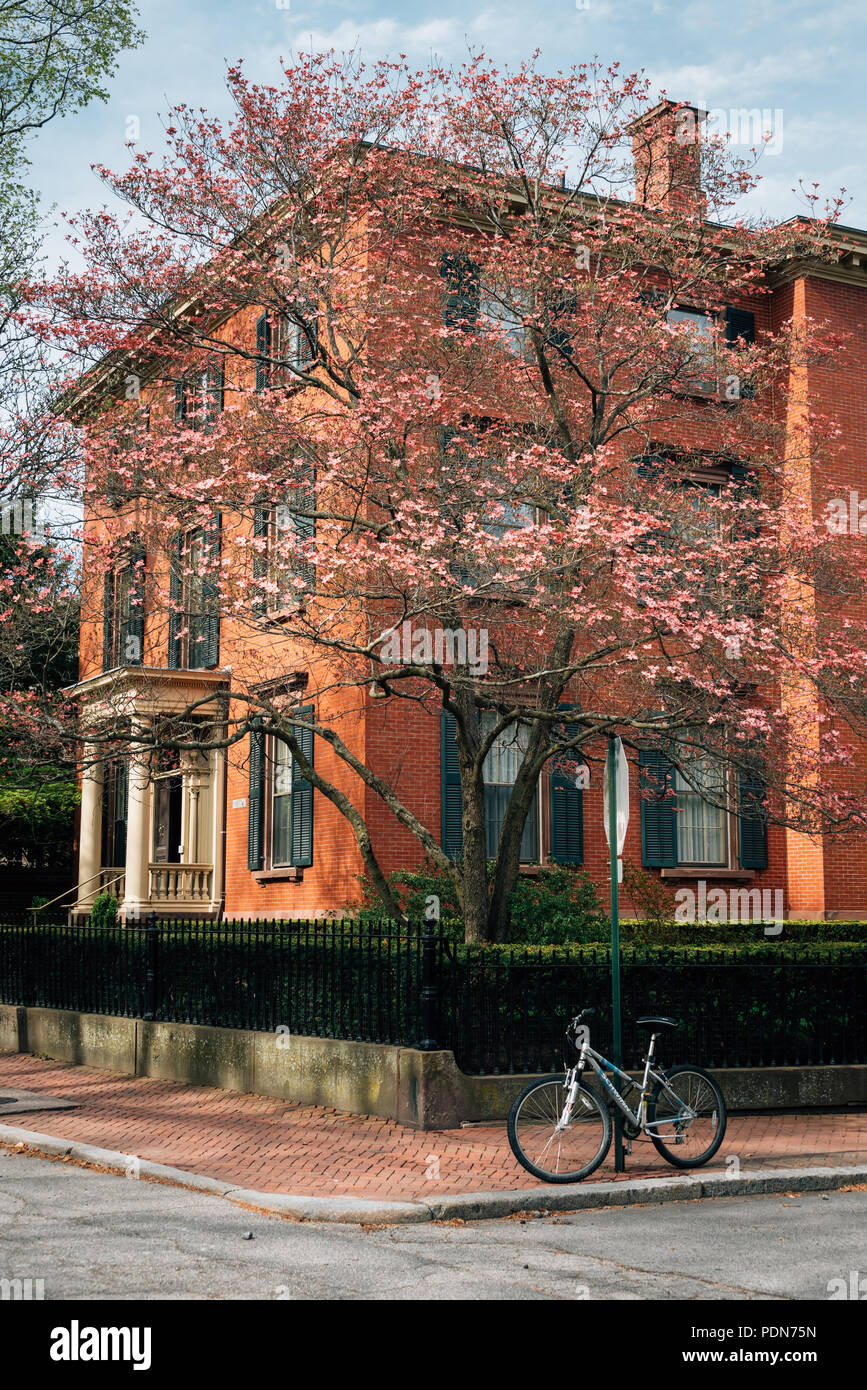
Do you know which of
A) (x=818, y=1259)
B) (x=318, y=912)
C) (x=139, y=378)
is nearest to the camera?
(x=818, y=1259)

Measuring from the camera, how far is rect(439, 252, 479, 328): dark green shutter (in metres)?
16.7

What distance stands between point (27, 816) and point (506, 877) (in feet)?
59.5

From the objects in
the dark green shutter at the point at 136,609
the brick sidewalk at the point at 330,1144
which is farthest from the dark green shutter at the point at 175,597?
the brick sidewalk at the point at 330,1144

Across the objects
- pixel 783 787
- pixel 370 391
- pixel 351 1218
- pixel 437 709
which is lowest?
pixel 351 1218

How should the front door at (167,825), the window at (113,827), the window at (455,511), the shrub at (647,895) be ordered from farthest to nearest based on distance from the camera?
the window at (113,827)
the front door at (167,825)
the shrub at (647,895)
the window at (455,511)

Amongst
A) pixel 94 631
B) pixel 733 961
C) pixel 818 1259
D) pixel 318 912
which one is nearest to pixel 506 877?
pixel 733 961

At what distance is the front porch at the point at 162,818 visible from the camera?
2300cm

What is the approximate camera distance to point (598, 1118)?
9.84 m

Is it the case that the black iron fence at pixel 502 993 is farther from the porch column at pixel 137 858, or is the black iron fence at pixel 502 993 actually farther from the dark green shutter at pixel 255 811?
the porch column at pixel 137 858

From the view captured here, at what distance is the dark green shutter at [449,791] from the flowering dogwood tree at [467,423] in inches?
145

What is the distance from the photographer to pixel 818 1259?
24.0 feet

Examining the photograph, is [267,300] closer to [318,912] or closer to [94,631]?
[318,912]

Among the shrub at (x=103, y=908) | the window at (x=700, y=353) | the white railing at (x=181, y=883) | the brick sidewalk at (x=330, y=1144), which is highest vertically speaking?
the window at (x=700, y=353)

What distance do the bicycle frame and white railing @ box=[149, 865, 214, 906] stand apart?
14.8 m
